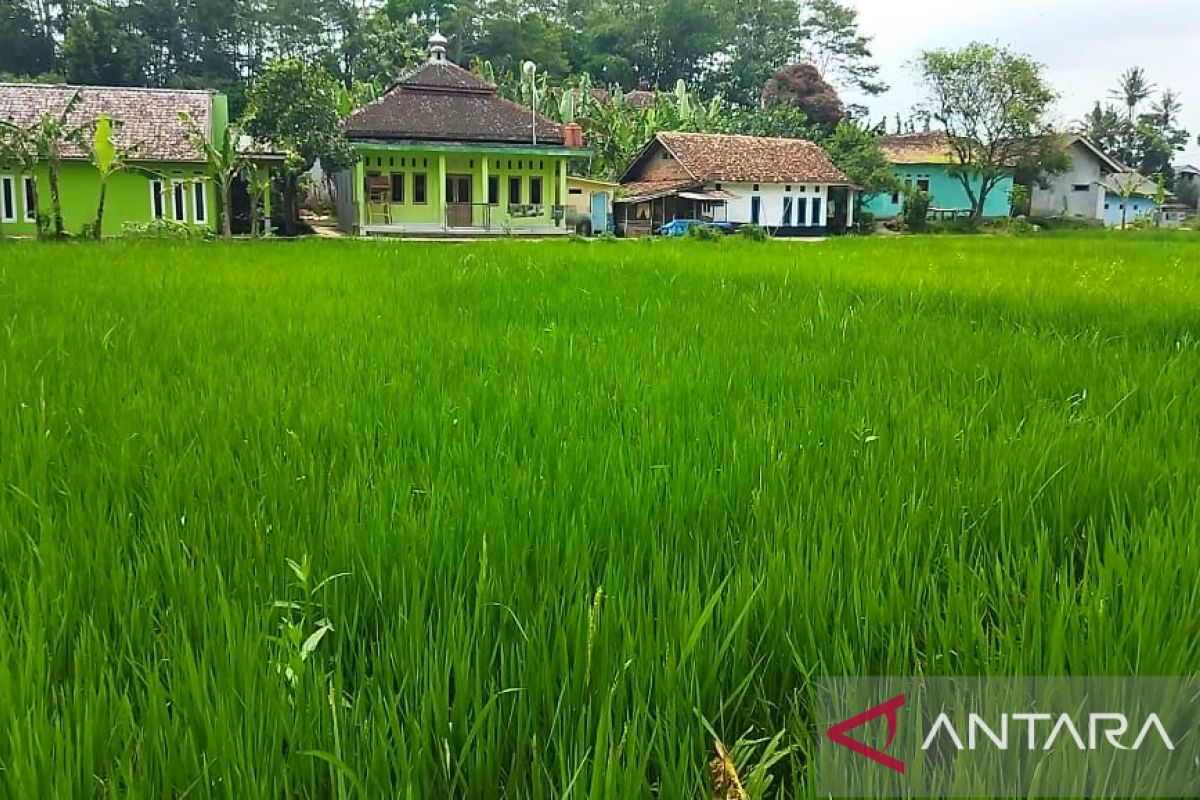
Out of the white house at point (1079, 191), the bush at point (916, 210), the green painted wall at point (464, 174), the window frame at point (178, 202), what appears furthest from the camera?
the white house at point (1079, 191)

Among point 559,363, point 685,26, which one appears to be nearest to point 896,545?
point 559,363

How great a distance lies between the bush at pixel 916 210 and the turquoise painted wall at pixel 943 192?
3581 mm

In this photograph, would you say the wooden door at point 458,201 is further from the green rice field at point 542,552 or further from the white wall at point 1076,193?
the white wall at point 1076,193

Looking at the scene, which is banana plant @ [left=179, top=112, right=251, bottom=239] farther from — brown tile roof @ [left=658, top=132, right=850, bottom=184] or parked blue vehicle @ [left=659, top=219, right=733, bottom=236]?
brown tile roof @ [left=658, top=132, right=850, bottom=184]

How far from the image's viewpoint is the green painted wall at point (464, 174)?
24.8 m

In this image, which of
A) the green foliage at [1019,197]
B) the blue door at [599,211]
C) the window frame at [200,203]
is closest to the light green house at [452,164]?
the blue door at [599,211]

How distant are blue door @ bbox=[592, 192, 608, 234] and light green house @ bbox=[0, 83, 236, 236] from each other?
11212 millimetres

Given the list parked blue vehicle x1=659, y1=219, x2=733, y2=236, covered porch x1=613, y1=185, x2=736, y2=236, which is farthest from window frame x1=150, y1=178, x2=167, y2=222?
covered porch x1=613, y1=185, x2=736, y2=236

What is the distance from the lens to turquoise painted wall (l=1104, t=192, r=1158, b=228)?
40.0 m

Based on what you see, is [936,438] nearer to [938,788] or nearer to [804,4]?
[938,788]

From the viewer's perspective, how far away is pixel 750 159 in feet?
103

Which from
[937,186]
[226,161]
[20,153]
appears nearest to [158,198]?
[20,153]

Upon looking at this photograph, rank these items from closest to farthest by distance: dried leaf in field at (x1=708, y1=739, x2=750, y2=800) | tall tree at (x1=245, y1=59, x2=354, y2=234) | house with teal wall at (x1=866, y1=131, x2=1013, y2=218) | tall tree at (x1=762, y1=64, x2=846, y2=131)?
dried leaf in field at (x1=708, y1=739, x2=750, y2=800), tall tree at (x1=245, y1=59, x2=354, y2=234), house with teal wall at (x1=866, y1=131, x2=1013, y2=218), tall tree at (x1=762, y1=64, x2=846, y2=131)

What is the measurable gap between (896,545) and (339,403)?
5.54ft
